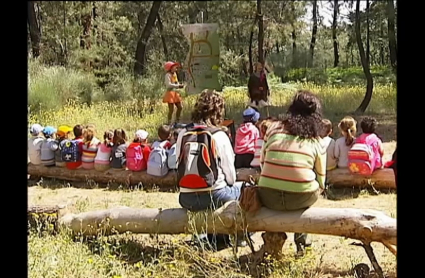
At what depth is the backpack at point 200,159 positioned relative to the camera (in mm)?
2996

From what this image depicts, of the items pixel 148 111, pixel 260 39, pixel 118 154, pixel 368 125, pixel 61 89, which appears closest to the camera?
pixel 368 125

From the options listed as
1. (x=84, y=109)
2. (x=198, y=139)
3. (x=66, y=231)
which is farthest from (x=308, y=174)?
(x=84, y=109)

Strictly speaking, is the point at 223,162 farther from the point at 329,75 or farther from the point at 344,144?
the point at 329,75

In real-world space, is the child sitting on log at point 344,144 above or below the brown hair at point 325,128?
below

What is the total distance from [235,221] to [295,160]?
1.54 ft

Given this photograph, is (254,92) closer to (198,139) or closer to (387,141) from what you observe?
(387,141)

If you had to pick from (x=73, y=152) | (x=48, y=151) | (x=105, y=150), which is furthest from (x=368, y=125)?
(x=48, y=151)

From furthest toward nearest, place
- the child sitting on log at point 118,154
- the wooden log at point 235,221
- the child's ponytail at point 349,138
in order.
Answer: the child sitting on log at point 118,154 → the child's ponytail at point 349,138 → the wooden log at point 235,221

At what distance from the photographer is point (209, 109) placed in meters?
3.11

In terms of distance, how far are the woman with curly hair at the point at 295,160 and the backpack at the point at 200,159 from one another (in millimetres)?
301

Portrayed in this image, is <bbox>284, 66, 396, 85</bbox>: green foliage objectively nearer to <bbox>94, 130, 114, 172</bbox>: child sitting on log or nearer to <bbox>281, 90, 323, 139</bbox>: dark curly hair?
<bbox>94, 130, 114, 172</bbox>: child sitting on log

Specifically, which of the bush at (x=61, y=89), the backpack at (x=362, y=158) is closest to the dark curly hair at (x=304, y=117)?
A: the backpack at (x=362, y=158)

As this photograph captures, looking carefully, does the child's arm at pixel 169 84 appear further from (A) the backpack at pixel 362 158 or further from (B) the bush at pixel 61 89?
(A) the backpack at pixel 362 158

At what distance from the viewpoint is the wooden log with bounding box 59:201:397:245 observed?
8.66 ft
